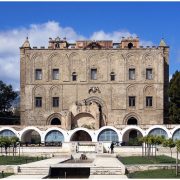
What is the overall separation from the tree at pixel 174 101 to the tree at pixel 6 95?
25737 millimetres

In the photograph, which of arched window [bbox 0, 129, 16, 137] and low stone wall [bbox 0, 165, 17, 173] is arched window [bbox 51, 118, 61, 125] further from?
low stone wall [bbox 0, 165, 17, 173]

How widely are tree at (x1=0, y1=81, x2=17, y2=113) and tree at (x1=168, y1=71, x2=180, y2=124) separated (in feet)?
84.4

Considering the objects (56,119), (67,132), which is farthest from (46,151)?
(56,119)

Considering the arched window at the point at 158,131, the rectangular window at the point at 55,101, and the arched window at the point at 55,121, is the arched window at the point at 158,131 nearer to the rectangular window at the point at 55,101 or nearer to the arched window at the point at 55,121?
the arched window at the point at 55,121

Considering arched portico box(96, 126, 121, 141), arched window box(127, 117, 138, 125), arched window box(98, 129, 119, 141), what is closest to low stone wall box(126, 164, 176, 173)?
arched portico box(96, 126, 121, 141)

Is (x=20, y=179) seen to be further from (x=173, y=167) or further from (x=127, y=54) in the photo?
(x=127, y=54)

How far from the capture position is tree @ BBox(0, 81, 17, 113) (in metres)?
76.2

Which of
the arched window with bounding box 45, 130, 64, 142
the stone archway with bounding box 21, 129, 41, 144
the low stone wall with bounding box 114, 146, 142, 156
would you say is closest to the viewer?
the low stone wall with bounding box 114, 146, 142, 156

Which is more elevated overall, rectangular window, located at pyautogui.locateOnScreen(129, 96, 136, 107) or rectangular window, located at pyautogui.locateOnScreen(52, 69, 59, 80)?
rectangular window, located at pyautogui.locateOnScreen(52, 69, 59, 80)

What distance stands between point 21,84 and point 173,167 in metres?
38.0

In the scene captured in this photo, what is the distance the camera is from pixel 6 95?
77.4m

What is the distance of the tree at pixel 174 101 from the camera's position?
5975 cm

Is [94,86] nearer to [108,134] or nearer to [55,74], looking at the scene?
Result: [55,74]

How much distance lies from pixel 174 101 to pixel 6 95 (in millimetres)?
27092
